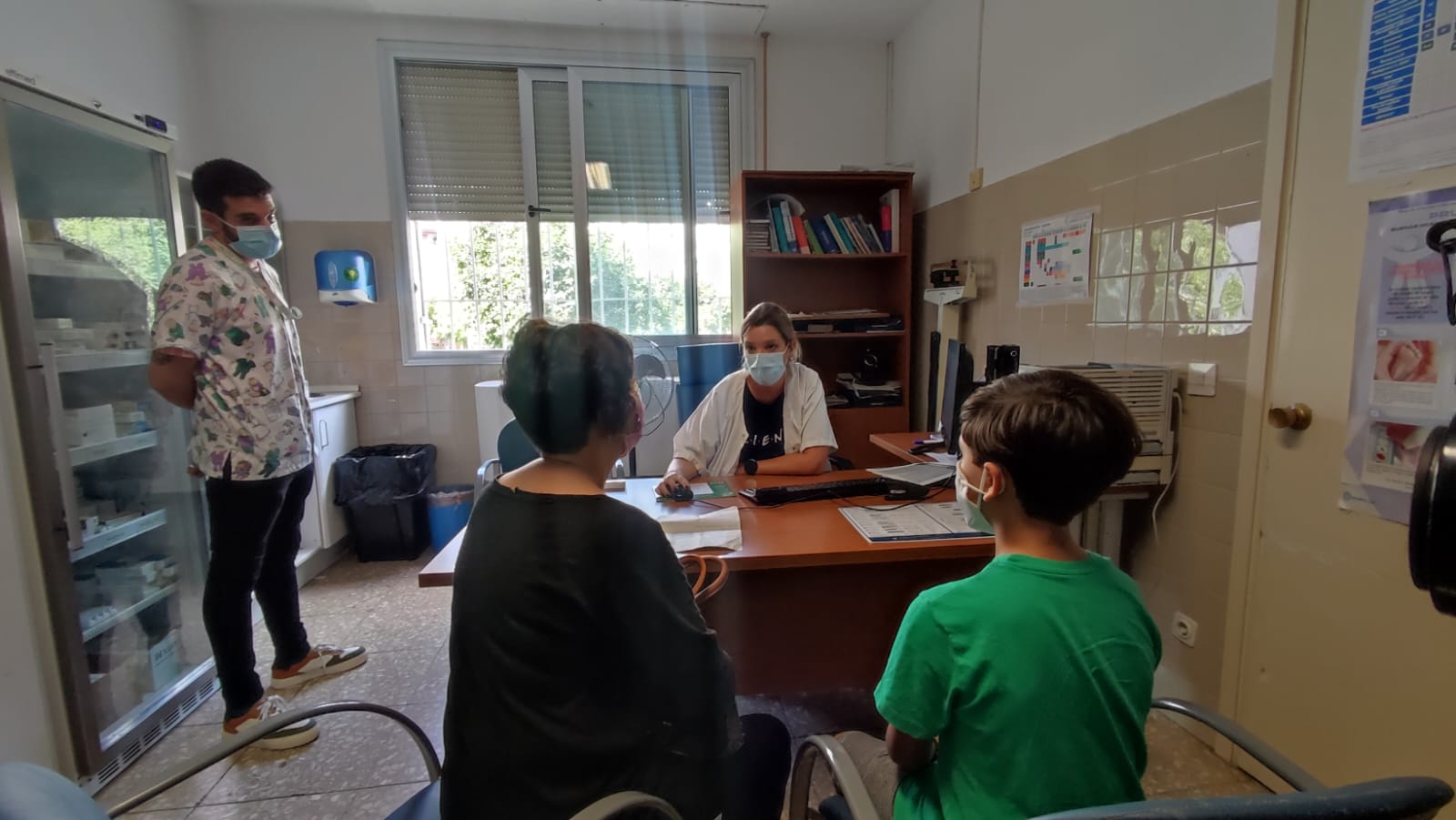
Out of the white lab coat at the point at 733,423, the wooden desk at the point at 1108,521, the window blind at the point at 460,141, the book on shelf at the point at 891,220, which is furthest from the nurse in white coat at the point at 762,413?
the window blind at the point at 460,141

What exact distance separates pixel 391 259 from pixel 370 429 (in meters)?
0.98

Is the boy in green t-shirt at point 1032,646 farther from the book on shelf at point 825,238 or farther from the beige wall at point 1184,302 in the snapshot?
the book on shelf at point 825,238

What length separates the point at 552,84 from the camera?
12.3ft

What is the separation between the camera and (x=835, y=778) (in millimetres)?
862

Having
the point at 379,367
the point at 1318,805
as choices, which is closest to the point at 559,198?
the point at 379,367

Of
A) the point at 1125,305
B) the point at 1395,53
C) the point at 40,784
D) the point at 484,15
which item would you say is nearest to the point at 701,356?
the point at 1125,305

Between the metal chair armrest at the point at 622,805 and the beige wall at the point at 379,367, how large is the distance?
3.25 meters

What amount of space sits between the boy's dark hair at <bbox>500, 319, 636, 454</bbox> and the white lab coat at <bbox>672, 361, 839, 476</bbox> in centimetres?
138

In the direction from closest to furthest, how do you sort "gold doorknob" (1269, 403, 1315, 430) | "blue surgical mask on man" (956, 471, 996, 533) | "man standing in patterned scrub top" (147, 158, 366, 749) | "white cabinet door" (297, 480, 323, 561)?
"blue surgical mask on man" (956, 471, 996, 533) < "gold doorknob" (1269, 403, 1315, 430) < "man standing in patterned scrub top" (147, 158, 366, 749) < "white cabinet door" (297, 480, 323, 561)

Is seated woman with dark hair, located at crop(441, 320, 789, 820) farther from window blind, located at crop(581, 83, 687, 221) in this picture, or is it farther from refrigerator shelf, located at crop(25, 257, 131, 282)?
A: window blind, located at crop(581, 83, 687, 221)

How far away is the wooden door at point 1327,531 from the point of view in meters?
1.38

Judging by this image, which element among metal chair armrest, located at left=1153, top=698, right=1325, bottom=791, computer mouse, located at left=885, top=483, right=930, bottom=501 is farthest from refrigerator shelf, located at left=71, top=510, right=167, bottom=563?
A: metal chair armrest, located at left=1153, top=698, right=1325, bottom=791

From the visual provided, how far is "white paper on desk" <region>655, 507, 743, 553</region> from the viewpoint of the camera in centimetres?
143

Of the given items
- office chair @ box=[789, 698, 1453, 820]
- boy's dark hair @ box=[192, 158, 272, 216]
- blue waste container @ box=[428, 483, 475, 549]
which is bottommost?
blue waste container @ box=[428, 483, 475, 549]
